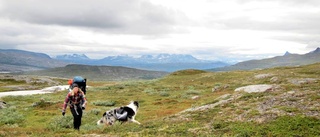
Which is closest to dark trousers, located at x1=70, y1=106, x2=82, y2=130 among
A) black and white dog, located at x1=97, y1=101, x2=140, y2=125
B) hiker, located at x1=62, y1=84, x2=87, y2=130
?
hiker, located at x1=62, y1=84, x2=87, y2=130

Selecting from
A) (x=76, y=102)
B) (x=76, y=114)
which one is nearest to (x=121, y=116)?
(x=76, y=114)

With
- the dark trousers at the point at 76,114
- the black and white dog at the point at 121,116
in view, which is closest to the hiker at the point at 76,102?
the dark trousers at the point at 76,114

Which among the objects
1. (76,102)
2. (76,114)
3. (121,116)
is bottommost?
(121,116)

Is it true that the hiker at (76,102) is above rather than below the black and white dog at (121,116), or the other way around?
above

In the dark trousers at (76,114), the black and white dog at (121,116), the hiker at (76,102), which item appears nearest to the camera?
the hiker at (76,102)

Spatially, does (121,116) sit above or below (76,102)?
below

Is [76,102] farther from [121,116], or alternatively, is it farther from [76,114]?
[121,116]

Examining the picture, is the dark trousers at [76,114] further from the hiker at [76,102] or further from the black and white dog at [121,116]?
the black and white dog at [121,116]

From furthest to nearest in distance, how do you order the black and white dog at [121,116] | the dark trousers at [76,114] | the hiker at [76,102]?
the black and white dog at [121,116], the dark trousers at [76,114], the hiker at [76,102]

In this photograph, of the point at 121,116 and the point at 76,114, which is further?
the point at 121,116

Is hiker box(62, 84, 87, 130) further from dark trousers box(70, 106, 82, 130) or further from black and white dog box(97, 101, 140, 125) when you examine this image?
black and white dog box(97, 101, 140, 125)

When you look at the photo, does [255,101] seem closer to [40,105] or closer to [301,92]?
[301,92]

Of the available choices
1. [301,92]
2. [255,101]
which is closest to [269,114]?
[255,101]

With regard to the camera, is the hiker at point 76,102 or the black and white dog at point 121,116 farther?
the black and white dog at point 121,116
